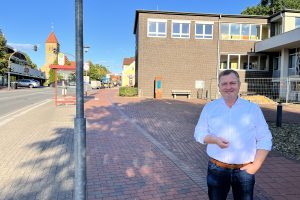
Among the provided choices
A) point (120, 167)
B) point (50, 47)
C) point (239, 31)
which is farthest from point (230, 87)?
point (50, 47)

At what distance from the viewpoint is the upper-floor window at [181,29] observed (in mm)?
27625

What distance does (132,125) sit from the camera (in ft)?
35.1

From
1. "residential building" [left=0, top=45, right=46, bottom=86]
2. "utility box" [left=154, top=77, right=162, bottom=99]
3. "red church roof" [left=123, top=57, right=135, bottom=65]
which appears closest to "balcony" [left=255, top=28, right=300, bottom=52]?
"utility box" [left=154, top=77, right=162, bottom=99]

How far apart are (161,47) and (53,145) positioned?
21072 millimetres

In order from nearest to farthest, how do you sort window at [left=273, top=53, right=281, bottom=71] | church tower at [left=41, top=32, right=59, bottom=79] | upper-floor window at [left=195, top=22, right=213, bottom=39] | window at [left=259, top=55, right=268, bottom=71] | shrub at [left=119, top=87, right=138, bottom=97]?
shrub at [left=119, top=87, right=138, bottom=97], window at [left=273, top=53, right=281, bottom=71], upper-floor window at [left=195, top=22, right=213, bottom=39], window at [left=259, top=55, right=268, bottom=71], church tower at [left=41, top=32, right=59, bottom=79]

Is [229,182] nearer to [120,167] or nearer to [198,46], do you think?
[120,167]

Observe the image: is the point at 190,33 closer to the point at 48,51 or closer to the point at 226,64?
the point at 226,64

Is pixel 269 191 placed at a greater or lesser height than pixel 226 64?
lesser

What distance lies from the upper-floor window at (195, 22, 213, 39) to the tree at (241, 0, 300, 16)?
60.2 feet

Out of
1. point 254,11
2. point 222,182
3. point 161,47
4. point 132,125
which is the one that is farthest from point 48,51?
point 222,182

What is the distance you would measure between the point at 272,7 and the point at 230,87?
47.0m

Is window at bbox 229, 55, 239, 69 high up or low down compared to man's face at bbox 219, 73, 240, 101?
up

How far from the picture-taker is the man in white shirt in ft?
8.36

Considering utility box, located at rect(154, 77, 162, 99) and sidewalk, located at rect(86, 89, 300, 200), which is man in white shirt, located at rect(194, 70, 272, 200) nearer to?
sidewalk, located at rect(86, 89, 300, 200)
